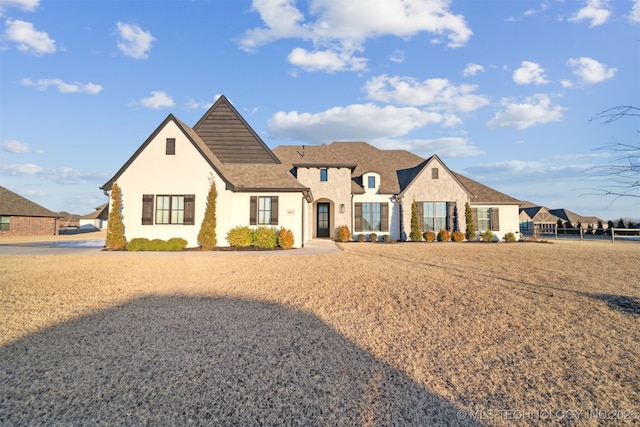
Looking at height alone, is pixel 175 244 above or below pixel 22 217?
below

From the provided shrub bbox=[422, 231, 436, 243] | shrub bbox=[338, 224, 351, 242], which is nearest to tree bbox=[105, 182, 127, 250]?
shrub bbox=[338, 224, 351, 242]

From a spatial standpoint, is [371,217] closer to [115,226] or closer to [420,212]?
[420,212]

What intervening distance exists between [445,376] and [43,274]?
10.7 meters

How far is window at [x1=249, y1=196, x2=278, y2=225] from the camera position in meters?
17.4

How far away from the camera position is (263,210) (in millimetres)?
17516

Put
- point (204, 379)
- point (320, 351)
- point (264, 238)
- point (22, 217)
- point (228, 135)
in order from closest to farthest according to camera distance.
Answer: point (204, 379) → point (320, 351) → point (264, 238) → point (228, 135) → point (22, 217)

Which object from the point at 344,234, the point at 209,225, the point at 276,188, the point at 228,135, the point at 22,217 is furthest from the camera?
the point at 22,217

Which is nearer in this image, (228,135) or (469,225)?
(228,135)

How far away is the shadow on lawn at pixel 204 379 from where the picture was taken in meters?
2.87

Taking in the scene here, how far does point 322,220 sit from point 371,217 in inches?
144

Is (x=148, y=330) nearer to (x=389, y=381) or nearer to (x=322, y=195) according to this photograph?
(x=389, y=381)

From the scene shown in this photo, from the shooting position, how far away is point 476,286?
313 inches

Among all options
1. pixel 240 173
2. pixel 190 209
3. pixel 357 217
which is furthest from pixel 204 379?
pixel 357 217

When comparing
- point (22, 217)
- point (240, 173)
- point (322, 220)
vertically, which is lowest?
point (322, 220)
